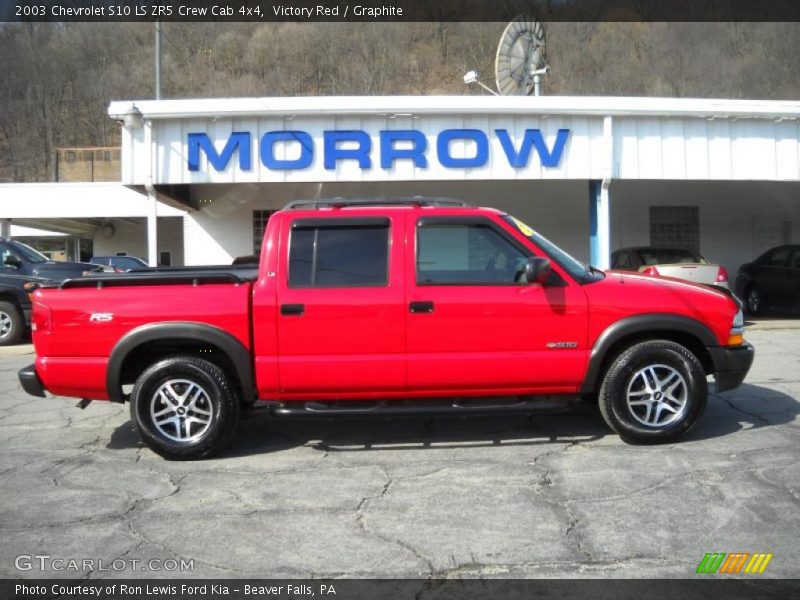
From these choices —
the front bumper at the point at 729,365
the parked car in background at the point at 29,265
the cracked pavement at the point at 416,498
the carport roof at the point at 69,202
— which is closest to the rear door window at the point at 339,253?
the cracked pavement at the point at 416,498

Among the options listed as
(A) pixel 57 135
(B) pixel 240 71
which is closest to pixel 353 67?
(B) pixel 240 71

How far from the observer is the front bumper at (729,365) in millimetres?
5250

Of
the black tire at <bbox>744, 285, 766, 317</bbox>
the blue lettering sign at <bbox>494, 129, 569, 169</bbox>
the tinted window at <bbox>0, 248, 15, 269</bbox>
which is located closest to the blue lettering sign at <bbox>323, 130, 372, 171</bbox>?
the blue lettering sign at <bbox>494, 129, 569, 169</bbox>

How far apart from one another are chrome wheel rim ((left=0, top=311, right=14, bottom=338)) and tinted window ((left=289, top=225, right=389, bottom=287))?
942 centimetres

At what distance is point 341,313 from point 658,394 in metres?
2.48

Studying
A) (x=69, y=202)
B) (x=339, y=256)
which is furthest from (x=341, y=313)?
(x=69, y=202)

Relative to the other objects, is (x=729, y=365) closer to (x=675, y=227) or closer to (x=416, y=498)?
(x=416, y=498)

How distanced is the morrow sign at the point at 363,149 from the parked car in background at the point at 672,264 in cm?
307

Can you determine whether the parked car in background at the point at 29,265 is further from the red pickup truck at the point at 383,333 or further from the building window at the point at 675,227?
the building window at the point at 675,227

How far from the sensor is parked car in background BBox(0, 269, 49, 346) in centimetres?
1216

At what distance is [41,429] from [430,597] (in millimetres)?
4687

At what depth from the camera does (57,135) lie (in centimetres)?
5569

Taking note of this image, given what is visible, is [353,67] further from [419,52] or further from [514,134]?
[514,134]

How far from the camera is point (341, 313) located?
5.00 metres
